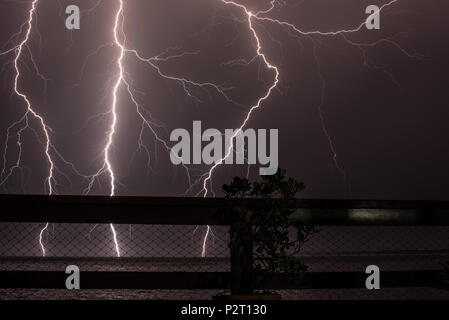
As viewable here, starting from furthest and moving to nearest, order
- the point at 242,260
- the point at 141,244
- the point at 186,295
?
the point at 141,244, the point at 186,295, the point at 242,260

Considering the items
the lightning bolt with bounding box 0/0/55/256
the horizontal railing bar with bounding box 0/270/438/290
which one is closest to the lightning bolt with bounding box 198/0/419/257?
the lightning bolt with bounding box 0/0/55/256

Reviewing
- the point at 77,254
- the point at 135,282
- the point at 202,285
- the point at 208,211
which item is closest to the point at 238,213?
the point at 208,211

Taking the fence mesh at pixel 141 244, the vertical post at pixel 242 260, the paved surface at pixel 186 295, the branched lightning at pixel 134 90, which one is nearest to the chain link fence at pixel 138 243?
the fence mesh at pixel 141 244

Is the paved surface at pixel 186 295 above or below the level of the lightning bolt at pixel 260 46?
below

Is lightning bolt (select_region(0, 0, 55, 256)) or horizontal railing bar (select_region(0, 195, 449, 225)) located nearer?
horizontal railing bar (select_region(0, 195, 449, 225))

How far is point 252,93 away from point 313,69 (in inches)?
43.3

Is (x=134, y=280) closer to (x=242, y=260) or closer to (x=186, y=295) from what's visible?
(x=242, y=260)

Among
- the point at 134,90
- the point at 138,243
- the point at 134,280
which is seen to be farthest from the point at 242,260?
the point at 134,90

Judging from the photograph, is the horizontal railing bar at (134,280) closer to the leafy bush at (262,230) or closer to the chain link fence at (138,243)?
the leafy bush at (262,230)

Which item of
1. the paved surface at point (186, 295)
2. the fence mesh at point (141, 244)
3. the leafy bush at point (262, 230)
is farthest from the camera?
the fence mesh at point (141, 244)

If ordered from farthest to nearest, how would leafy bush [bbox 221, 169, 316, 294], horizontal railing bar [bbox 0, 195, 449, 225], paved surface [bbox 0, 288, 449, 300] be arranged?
paved surface [bbox 0, 288, 449, 300] < horizontal railing bar [bbox 0, 195, 449, 225] < leafy bush [bbox 221, 169, 316, 294]

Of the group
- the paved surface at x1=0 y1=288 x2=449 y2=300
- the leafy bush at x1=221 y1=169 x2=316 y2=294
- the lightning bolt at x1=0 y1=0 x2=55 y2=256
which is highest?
the lightning bolt at x1=0 y1=0 x2=55 y2=256

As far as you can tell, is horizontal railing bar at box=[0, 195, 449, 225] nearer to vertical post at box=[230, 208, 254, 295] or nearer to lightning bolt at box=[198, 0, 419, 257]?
vertical post at box=[230, 208, 254, 295]

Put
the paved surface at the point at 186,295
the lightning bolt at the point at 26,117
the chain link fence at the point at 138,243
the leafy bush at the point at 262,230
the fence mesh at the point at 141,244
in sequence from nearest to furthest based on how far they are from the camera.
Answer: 1. the leafy bush at the point at 262,230
2. the paved surface at the point at 186,295
3. the fence mesh at the point at 141,244
4. the chain link fence at the point at 138,243
5. the lightning bolt at the point at 26,117
